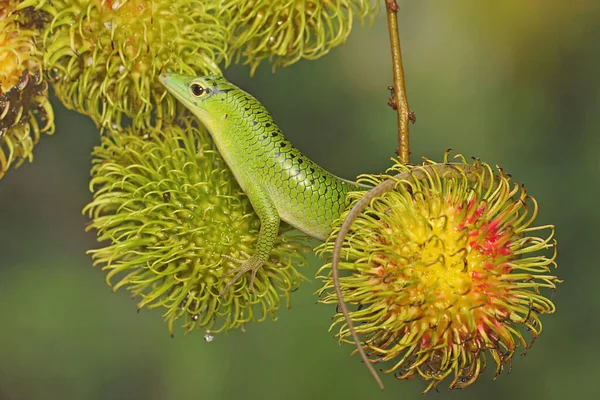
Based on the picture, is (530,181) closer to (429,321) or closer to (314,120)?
(314,120)

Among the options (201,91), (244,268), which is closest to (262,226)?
(244,268)

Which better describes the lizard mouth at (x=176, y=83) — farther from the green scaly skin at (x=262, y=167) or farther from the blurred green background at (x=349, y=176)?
the blurred green background at (x=349, y=176)

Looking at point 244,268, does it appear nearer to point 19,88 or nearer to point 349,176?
point 19,88

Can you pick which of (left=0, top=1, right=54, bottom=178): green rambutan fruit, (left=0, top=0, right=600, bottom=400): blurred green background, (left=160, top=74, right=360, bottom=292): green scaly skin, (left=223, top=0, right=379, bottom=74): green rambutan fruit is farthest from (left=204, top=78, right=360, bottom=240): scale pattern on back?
(left=0, top=0, right=600, bottom=400): blurred green background

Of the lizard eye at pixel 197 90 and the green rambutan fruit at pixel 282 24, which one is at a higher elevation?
the green rambutan fruit at pixel 282 24

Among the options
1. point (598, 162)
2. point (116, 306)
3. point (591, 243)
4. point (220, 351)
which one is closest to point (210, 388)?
point (220, 351)

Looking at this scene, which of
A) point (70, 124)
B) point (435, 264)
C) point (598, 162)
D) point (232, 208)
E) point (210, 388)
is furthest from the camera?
point (598, 162)

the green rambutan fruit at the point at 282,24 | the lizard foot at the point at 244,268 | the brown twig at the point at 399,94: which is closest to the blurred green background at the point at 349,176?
the green rambutan fruit at the point at 282,24

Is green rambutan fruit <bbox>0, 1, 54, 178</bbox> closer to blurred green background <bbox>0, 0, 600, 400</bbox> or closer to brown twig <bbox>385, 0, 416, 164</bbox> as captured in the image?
brown twig <bbox>385, 0, 416, 164</bbox>
